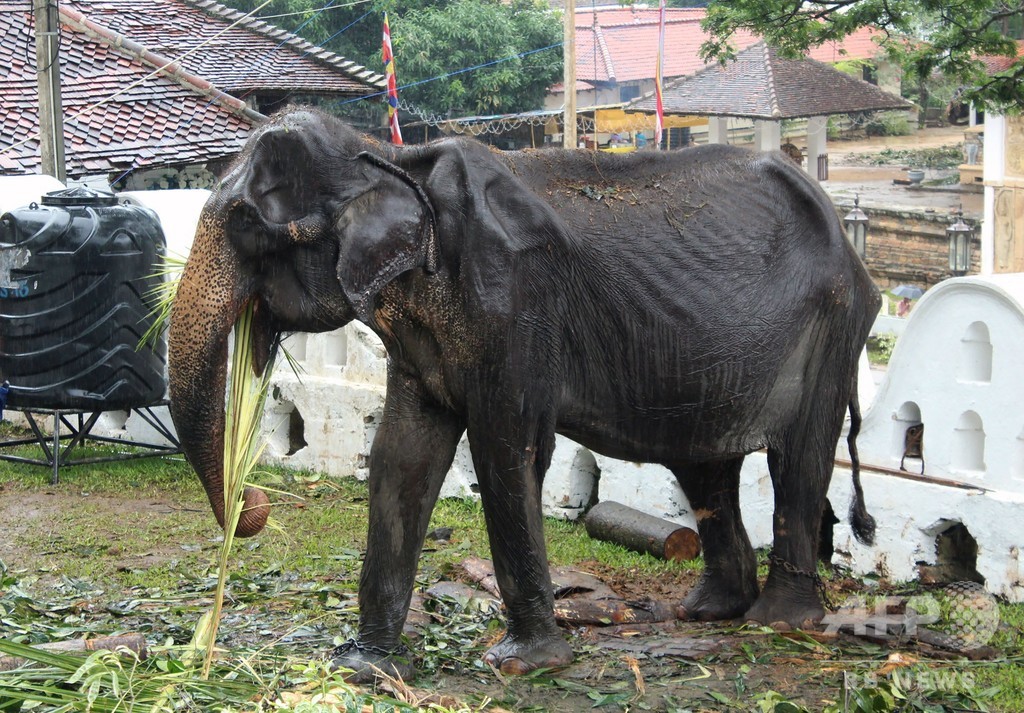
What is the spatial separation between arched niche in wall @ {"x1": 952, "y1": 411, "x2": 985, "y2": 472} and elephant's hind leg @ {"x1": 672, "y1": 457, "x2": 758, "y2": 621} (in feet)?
3.66

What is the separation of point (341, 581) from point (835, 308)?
8.89ft

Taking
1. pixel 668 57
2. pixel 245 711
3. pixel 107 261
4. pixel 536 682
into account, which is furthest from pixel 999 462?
pixel 668 57

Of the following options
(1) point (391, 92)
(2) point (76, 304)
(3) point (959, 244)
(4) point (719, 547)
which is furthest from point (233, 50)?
(4) point (719, 547)

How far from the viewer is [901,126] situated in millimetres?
44188

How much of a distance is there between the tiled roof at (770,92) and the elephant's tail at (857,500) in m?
22.6

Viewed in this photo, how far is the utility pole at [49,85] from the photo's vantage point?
12.8 metres

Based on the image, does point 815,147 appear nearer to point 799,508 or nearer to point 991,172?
point 991,172

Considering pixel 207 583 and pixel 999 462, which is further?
pixel 207 583

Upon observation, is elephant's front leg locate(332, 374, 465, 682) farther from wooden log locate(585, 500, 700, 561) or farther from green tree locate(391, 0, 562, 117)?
green tree locate(391, 0, 562, 117)

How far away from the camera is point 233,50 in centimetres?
2459

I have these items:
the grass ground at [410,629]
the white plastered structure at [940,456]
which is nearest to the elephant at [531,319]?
the grass ground at [410,629]

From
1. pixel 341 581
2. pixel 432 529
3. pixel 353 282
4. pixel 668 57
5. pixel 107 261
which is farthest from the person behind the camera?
pixel 668 57

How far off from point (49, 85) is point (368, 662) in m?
9.16

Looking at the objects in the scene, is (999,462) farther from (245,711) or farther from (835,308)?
(245,711)
